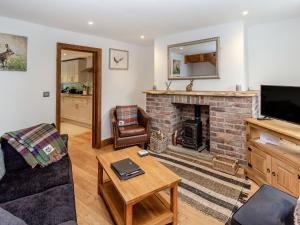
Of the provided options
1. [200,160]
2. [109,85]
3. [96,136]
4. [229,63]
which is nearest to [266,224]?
[200,160]

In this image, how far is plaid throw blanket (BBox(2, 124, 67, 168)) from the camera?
1.94m

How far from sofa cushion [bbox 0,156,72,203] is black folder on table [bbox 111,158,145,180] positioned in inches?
17.7

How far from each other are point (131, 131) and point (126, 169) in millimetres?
1789

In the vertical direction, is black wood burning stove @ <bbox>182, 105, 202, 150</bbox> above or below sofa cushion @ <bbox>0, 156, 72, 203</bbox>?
above

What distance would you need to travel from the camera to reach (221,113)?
3061mm

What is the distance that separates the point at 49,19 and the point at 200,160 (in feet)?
10.4

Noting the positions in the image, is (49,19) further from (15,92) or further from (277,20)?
(277,20)

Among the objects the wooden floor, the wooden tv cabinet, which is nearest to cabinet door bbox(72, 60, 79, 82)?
the wooden floor

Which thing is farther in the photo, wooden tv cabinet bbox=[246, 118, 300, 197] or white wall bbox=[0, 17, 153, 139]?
white wall bbox=[0, 17, 153, 139]

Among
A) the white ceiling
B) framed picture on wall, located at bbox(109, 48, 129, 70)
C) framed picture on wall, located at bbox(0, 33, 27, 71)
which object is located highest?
the white ceiling

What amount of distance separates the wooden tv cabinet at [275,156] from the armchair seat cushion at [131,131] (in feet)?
6.00

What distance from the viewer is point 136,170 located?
70.0 inches

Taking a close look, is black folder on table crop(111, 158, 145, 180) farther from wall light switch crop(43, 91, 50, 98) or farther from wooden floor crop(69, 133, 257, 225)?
wall light switch crop(43, 91, 50, 98)

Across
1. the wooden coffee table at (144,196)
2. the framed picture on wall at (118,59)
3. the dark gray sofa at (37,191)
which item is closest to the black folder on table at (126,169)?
the wooden coffee table at (144,196)
